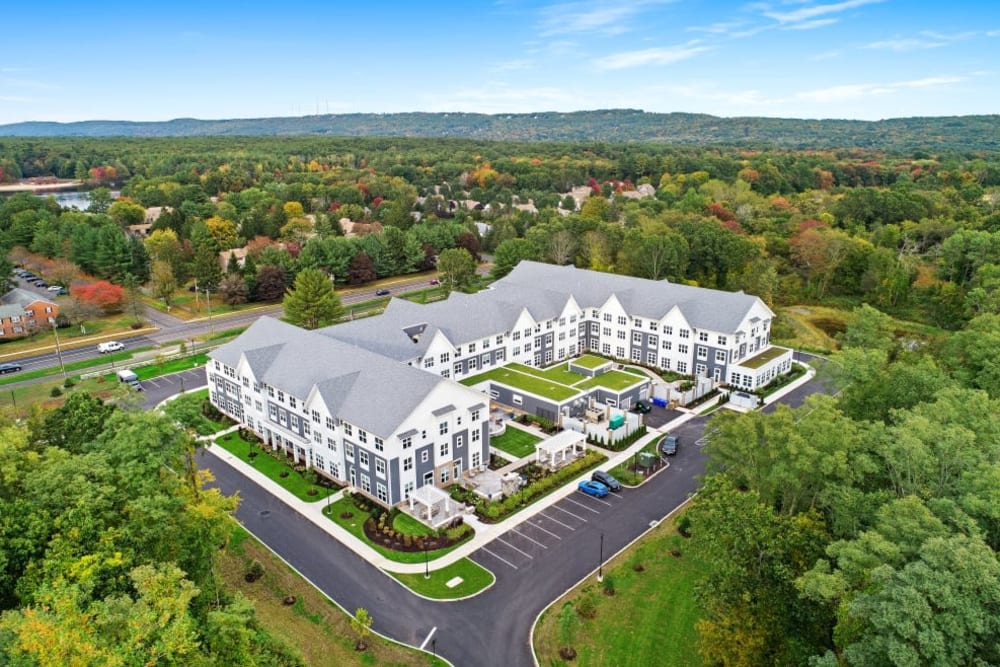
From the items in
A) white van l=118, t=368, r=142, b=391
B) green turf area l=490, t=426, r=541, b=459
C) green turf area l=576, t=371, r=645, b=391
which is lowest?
green turf area l=490, t=426, r=541, b=459

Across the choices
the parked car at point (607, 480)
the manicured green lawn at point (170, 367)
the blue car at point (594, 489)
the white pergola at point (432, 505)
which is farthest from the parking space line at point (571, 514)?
the manicured green lawn at point (170, 367)

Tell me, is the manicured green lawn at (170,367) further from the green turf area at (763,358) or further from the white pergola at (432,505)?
the green turf area at (763,358)

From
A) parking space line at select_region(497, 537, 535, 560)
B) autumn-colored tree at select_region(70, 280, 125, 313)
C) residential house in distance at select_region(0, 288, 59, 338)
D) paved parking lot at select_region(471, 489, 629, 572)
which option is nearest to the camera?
paved parking lot at select_region(471, 489, 629, 572)

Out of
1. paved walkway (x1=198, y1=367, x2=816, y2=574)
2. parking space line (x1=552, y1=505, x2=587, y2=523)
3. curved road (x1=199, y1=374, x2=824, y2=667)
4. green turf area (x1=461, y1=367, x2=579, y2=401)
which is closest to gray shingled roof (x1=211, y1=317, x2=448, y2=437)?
paved walkway (x1=198, y1=367, x2=816, y2=574)

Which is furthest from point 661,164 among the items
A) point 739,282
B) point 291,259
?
point 291,259

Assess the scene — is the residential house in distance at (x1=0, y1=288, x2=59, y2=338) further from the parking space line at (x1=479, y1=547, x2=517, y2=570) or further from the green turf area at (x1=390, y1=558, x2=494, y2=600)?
the parking space line at (x1=479, y1=547, x2=517, y2=570)

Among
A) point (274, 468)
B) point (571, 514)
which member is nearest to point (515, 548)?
point (571, 514)
